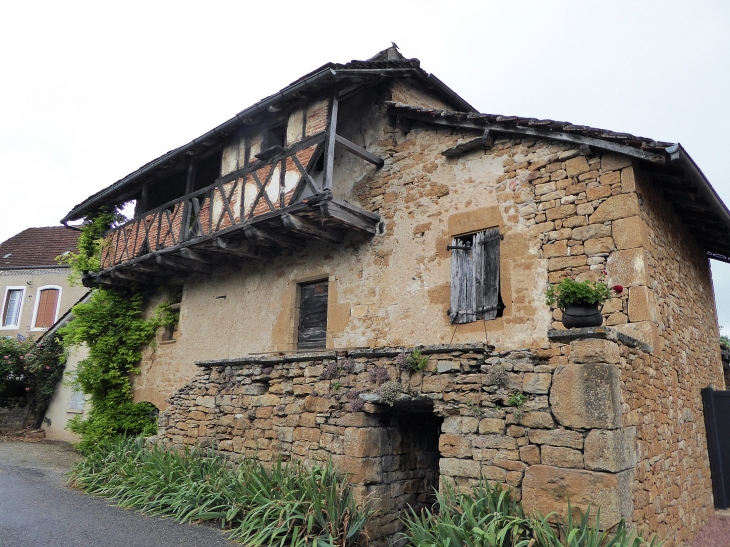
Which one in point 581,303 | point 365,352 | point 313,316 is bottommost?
point 365,352

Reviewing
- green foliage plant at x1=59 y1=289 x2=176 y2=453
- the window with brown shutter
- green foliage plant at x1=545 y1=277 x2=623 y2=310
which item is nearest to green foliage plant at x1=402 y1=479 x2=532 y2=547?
green foliage plant at x1=545 y1=277 x2=623 y2=310

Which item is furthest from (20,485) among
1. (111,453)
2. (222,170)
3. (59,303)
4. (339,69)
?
(59,303)

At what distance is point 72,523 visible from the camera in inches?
244

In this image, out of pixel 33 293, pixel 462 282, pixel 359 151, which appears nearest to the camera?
pixel 462 282

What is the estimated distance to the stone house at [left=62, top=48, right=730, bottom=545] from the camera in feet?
16.1

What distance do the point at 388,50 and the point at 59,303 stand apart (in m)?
17.4

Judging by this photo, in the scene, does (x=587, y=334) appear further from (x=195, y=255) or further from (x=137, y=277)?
(x=137, y=277)

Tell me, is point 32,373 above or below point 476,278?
below

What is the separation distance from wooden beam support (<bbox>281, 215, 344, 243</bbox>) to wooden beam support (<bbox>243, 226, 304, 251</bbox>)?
578mm

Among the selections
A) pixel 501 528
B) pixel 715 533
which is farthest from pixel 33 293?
pixel 715 533

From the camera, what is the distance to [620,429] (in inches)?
177

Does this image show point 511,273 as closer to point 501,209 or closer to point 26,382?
point 501,209

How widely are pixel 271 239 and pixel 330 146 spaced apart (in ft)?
6.09

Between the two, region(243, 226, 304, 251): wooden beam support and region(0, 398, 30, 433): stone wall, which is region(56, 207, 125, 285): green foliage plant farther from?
region(0, 398, 30, 433): stone wall
